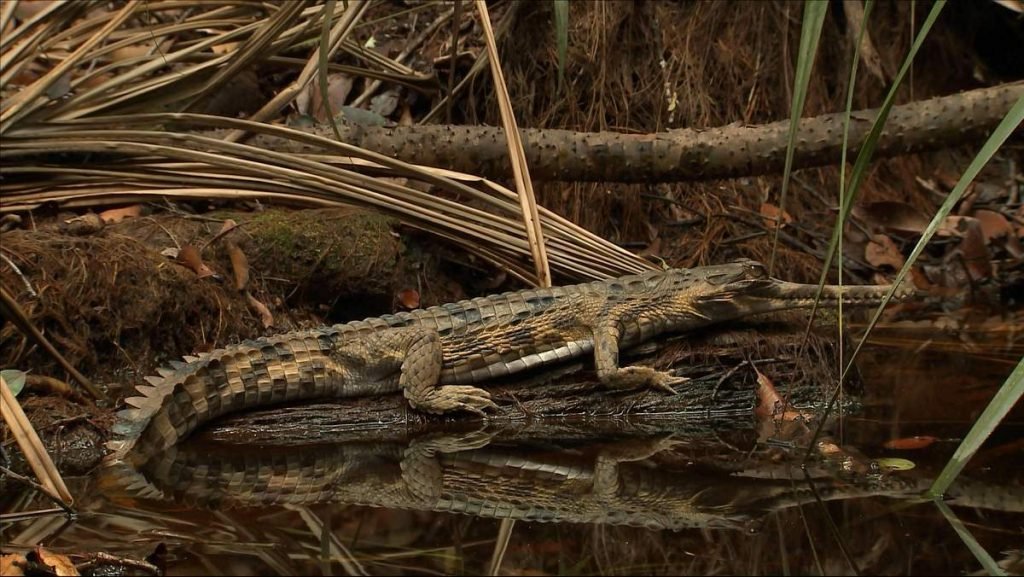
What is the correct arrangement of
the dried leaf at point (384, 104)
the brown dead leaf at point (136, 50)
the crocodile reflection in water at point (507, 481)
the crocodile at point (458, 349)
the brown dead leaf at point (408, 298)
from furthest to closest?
the dried leaf at point (384, 104) → the brown dead leaf at point (136, 50) → the brown dead leaf at point (408, 298) → the crocodile at point (458, 349) → the crocodile reflection in water at point (507, 481)

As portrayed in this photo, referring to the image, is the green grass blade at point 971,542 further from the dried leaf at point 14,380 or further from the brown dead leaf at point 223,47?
the brown dead leaf at point 223,47

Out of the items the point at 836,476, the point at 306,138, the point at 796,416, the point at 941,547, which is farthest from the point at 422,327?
the point at 941,547

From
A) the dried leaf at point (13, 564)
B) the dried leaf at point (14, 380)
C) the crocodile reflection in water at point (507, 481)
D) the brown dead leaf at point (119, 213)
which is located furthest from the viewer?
the brown dead leaf at point (119, 213)

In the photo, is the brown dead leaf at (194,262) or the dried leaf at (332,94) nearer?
the brown dead leaf at (194,262)

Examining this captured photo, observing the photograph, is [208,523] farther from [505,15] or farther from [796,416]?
[505,15]

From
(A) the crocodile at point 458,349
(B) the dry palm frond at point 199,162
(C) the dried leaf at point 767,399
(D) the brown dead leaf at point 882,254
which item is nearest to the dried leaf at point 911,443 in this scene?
(C) the dried leaf at point 767,399

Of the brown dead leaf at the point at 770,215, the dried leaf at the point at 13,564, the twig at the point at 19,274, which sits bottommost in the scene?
the dried leaf at the point at 13,564

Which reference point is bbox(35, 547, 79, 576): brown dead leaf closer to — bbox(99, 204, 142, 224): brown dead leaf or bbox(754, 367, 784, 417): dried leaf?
bbox(754, 367, 784, 417): dried leaf

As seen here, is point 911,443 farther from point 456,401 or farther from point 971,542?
point 456,401
